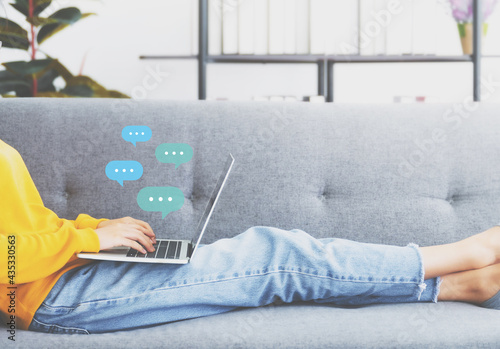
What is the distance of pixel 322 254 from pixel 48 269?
1.69 feet

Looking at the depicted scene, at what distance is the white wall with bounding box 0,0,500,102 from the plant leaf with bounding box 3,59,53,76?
1.62ft

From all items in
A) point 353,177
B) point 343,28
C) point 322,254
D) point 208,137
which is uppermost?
point 343,28

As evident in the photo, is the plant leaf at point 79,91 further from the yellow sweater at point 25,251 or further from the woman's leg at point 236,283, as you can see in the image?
the woman's leg at point 236,283

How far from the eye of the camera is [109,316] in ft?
2.81

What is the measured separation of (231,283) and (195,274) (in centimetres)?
7

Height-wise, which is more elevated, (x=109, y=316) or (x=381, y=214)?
(x=381, y=214)

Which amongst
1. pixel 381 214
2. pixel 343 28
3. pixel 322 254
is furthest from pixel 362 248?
pixel 343 28

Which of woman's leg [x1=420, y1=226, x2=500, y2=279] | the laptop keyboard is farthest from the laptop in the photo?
woman's leg [x1=420, y1=226, x2=500, y2=279]

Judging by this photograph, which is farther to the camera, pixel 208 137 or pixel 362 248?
pixel 208 137

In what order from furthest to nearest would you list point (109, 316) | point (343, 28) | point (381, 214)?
1. point (343, 28)
2. point (381, 214)
3. point (109, 316)

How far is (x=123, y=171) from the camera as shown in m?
1.23

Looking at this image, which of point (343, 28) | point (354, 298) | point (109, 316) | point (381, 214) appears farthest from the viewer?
point (343, 28)

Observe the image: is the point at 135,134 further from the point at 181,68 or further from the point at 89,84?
the point at 181,68

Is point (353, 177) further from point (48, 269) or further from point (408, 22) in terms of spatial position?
point (408, 22)
